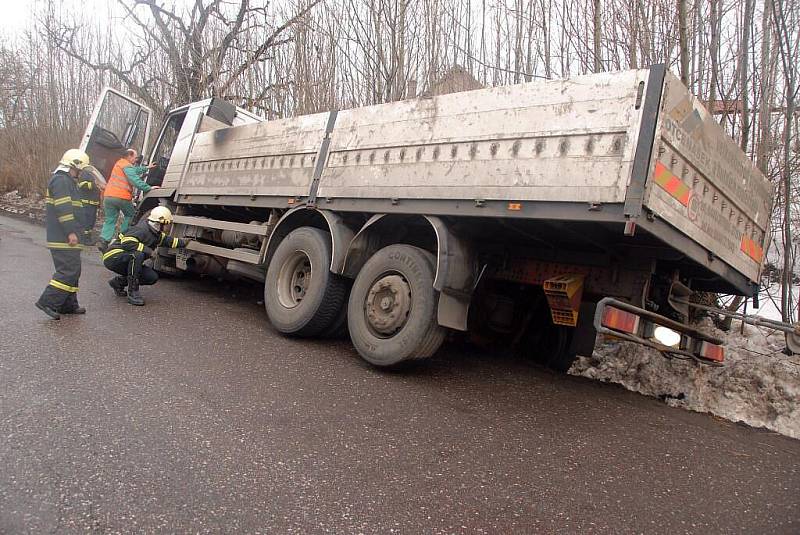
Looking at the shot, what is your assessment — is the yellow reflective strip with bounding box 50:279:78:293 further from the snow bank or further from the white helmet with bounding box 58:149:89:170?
the snow bank

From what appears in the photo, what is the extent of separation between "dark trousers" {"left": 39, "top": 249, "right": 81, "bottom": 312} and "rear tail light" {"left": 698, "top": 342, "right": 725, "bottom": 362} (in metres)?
5.41

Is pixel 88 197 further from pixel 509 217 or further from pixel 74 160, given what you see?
pixel 509 217

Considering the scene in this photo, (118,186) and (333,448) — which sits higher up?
(118,186)

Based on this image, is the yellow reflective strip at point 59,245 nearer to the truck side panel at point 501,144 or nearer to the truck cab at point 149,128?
the truck cab at point 149,128

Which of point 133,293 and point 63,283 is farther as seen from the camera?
point 133,293

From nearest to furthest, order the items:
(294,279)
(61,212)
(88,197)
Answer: (61,212) < (294,279) < (88,197)

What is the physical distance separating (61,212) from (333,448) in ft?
12.9

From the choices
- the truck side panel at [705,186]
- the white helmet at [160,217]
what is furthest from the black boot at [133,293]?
the truck side panel at [705,186]

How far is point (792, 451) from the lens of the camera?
3.58 m

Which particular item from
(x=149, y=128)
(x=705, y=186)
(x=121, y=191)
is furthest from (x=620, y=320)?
(x=149, y=128)

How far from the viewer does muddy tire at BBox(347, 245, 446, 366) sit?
398cm

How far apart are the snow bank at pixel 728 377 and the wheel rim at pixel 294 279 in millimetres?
2841

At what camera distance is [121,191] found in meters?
8.34

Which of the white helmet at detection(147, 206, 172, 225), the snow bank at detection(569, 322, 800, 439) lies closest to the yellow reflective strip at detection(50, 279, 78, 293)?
the white helmet at detection(147, 206, 172, 225)
